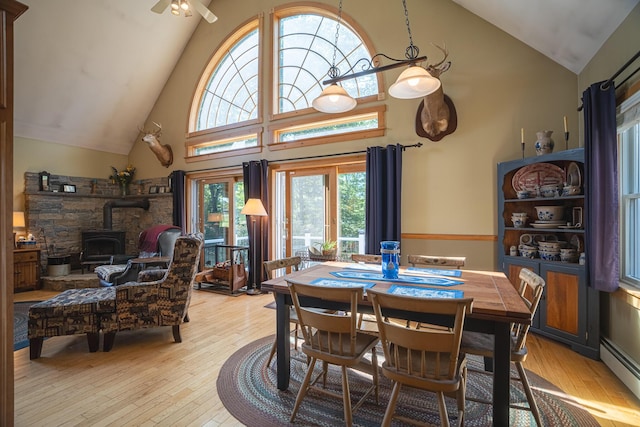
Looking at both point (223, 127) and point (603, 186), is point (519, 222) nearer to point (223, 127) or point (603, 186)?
point (603, 186)

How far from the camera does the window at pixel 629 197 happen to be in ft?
7.93

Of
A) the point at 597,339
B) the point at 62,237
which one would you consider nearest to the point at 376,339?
the point at 597,339

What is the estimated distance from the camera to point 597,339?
2.66m

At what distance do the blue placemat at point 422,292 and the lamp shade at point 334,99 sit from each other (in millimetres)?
1548

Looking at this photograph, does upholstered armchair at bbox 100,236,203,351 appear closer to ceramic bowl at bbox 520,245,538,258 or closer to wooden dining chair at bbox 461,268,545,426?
wooden dining chair at bbox 461,268,545,426

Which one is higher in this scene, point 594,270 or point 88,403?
point 594,270

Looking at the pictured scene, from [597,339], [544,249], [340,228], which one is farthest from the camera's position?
[340,228]

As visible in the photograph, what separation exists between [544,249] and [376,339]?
2.29 metres

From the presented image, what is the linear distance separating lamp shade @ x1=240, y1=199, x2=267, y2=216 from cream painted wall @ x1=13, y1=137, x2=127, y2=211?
4.37 meters

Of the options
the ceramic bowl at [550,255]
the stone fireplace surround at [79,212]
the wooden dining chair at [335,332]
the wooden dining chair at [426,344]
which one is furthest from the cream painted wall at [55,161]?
the ceramic bowl at [550,255]

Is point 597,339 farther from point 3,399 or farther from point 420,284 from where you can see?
point 3,399

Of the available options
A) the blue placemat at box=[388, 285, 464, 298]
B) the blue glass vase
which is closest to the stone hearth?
the blue glass vase

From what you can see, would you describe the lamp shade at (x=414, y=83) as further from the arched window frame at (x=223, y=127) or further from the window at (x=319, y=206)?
the arched window frame at (x=223, y=127)

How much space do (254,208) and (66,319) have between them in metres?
2.56
